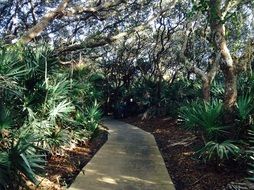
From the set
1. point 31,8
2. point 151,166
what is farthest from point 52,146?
point 31,8

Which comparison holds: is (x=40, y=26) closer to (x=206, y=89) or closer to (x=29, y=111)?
(x=206, y=89)

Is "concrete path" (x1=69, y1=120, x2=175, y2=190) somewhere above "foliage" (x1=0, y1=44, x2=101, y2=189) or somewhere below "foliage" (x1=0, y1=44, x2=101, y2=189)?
below

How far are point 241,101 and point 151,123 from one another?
1000 centimetres

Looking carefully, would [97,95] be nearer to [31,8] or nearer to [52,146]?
[31,8]

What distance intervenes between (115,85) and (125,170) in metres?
15.4

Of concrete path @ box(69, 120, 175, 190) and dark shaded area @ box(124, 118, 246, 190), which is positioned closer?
concrete path @ box(69, 120, 175, 190)

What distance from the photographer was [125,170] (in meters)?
7.96

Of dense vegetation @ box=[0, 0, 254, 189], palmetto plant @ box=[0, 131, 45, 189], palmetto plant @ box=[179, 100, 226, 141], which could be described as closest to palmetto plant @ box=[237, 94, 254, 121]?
dense vegetation @ box=[0, 0, 254, 189]

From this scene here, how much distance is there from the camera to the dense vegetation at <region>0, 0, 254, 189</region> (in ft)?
21.9

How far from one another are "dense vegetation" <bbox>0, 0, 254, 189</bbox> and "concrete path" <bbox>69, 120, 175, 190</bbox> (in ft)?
2.88

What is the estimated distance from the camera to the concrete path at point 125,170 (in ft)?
22.4

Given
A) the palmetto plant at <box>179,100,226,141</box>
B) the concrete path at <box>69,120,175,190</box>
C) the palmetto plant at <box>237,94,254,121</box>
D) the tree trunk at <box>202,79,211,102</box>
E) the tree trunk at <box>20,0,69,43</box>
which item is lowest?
the concrete path at <box>69,120,175,190</box>

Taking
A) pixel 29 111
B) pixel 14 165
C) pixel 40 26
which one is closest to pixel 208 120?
pixel 29 111

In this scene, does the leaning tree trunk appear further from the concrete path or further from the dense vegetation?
the concrete path
